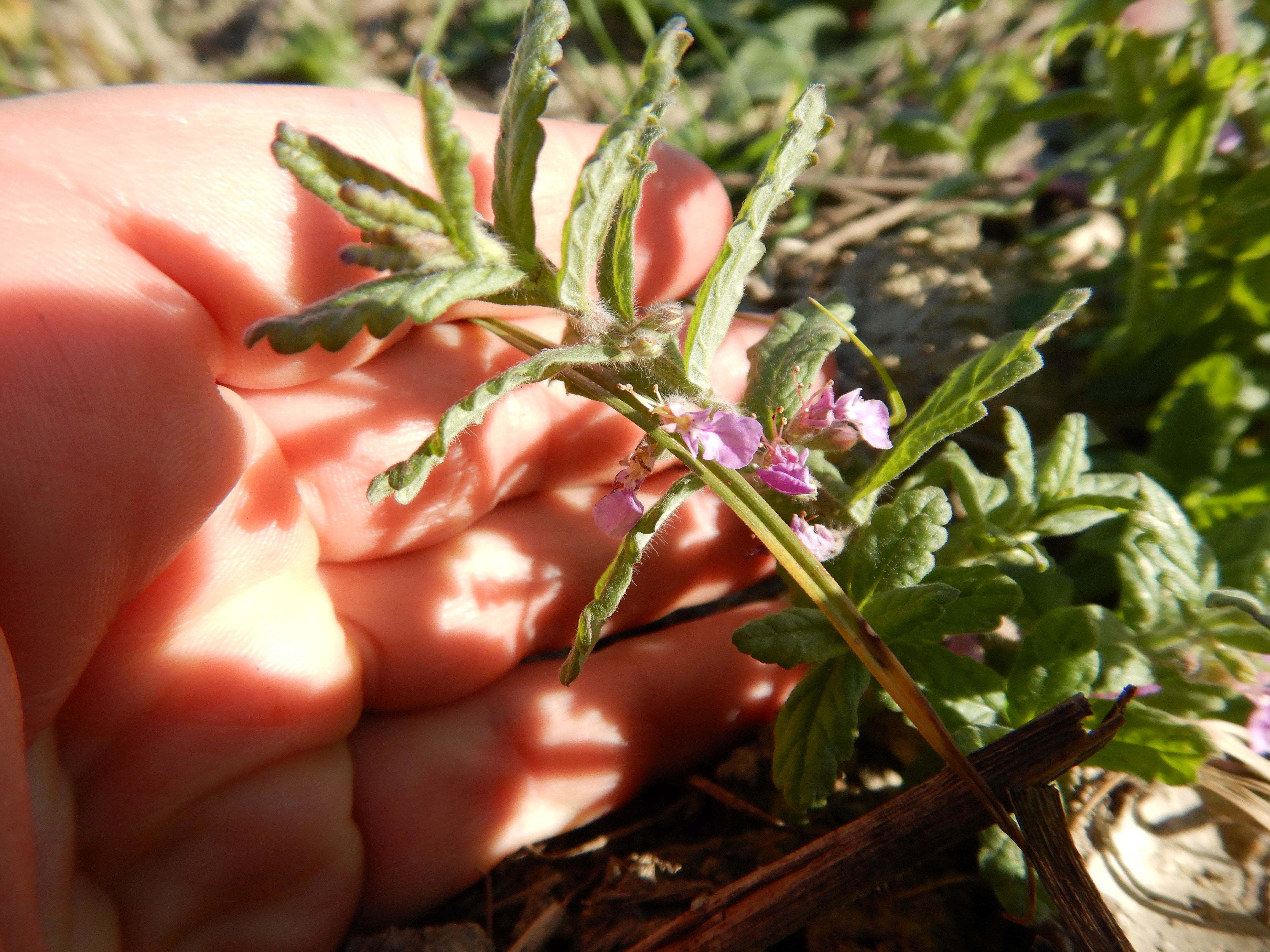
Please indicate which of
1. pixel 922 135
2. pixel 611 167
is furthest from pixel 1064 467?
pixel 922 135

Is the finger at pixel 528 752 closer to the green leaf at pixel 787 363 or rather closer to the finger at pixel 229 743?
the finger at pixel 229 743

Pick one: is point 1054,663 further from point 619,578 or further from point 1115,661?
point 619,578

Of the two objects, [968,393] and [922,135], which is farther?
[922,135]

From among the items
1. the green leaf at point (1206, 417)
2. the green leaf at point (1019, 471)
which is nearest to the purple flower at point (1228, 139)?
the green leaf at point (1206, 417)

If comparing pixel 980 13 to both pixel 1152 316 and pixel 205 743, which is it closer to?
pixel 1152 316

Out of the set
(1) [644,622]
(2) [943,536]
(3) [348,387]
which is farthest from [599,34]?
(2) [943,536]

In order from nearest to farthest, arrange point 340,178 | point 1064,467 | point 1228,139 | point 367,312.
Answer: point 367,312 → point 340,178 → point 1064,467 → point 1228,139
